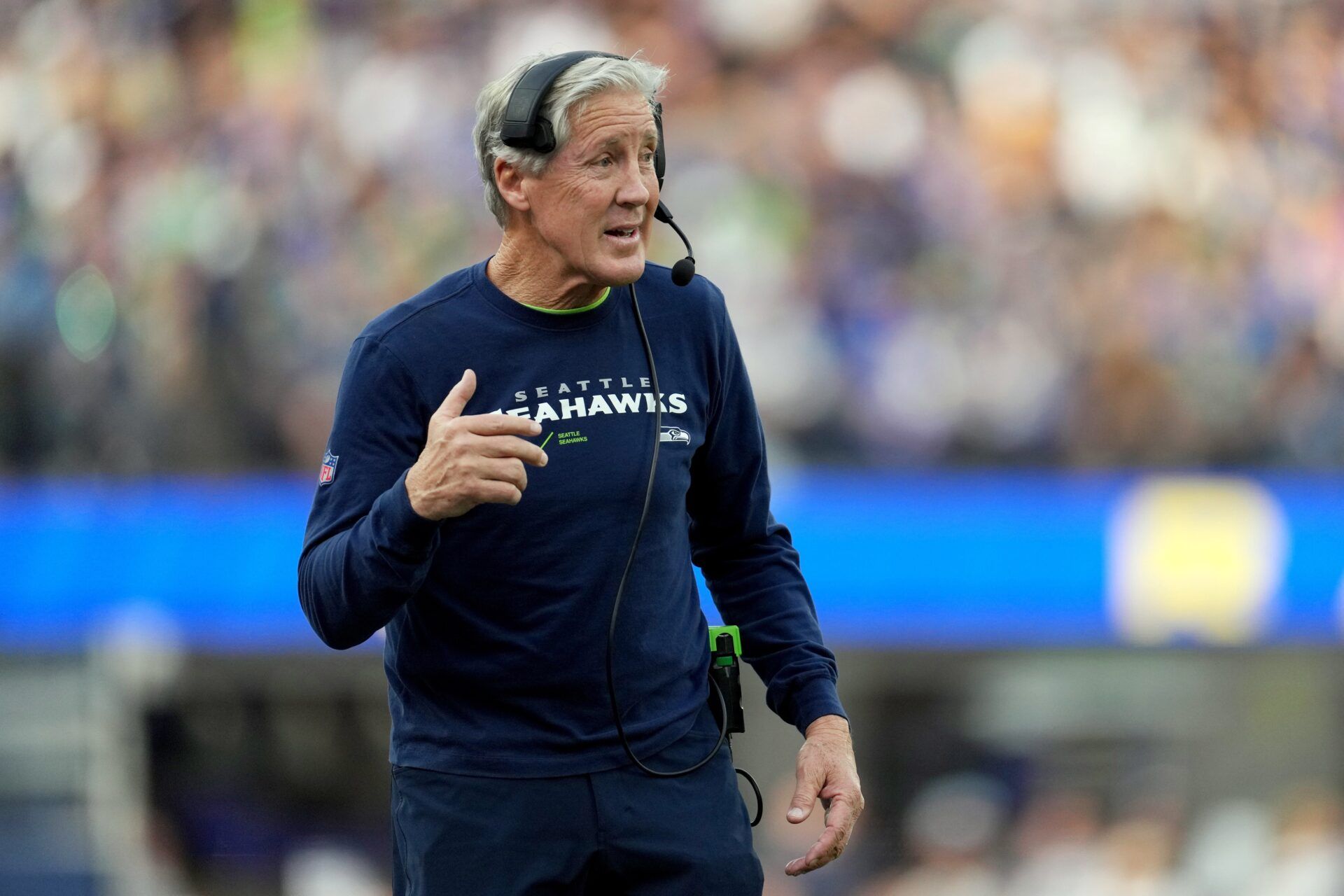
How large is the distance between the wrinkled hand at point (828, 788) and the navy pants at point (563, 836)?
9 cm

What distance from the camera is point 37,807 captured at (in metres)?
6.76

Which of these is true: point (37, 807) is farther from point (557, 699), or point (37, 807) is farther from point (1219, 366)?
point (557, 699)

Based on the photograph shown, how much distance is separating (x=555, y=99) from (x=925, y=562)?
4.64 meters

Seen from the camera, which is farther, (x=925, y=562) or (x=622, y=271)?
(x=925, y=562)

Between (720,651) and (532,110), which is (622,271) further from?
(720,651)

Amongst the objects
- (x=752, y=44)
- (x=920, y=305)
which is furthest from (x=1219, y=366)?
(x=752, y=44)

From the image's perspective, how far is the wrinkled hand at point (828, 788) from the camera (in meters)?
2.06

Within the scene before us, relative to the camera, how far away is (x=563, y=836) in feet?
6.54

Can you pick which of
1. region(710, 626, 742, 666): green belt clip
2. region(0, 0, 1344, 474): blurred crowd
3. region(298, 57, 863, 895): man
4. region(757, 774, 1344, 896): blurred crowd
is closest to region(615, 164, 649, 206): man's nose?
region(298, 57, 863, 895): man

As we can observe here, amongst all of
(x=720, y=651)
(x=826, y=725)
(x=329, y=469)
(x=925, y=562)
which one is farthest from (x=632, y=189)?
(x=925, y=562)

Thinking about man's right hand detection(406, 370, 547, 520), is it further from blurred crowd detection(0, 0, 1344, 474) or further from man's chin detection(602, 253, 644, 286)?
blurred crowd detection(0, 0, 1344, 474)

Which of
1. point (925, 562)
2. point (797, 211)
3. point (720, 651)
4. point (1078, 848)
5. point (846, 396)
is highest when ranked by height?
point (797, 211)

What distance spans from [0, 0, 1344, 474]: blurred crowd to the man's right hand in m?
4.94

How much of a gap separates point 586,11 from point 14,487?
120 inches
